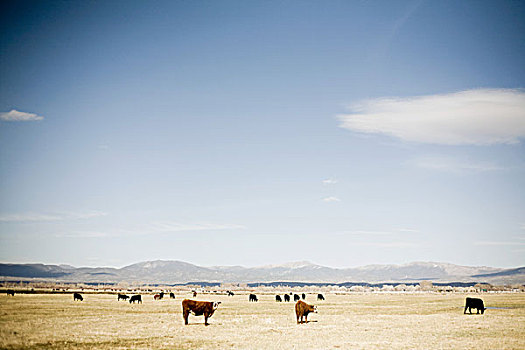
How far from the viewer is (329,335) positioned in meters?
27.3

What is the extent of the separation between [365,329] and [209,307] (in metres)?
11.9

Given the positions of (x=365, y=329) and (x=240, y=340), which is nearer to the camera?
(x=240, y=340)

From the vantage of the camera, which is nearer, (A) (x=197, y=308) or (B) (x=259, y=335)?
(B) (x=259, y=335)

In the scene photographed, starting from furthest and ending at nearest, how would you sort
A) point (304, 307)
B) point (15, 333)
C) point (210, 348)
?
point (304, 307)
point (15, 333)
point (210, 348)

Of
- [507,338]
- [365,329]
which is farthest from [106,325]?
[507,338]

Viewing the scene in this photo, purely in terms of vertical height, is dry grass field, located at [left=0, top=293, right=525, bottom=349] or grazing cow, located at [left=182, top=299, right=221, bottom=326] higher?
grazing cow, located at [left=182, top=299, right=221, bottom=326]

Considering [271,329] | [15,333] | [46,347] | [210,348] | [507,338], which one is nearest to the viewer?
[46,347]

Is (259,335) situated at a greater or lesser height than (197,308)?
lesser

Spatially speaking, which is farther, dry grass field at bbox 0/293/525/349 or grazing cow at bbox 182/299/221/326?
grazing cow at bbox 182/299/221/326

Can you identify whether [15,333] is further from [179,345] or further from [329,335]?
[329,335]

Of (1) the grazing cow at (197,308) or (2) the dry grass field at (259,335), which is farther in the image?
(1) the grazing cow at (197,308)

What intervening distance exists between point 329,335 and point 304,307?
785 cm

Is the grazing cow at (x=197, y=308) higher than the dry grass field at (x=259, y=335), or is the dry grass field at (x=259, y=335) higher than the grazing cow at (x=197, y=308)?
the grazing cow at (x=197, y=308)

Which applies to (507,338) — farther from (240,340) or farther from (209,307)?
(209,307)
